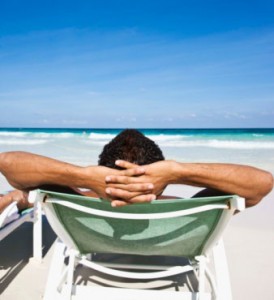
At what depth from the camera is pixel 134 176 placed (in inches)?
53.9

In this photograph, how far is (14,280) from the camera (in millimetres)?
2824

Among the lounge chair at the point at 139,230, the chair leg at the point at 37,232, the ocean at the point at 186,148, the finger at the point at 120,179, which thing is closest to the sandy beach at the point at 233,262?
the chair leg at the point at 37,232

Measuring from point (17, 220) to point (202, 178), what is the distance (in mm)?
1867

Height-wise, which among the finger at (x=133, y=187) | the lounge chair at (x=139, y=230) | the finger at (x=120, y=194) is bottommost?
the lounge chair at (x=139, y=230)

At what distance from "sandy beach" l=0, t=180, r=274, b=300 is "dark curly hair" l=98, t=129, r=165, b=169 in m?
1.40

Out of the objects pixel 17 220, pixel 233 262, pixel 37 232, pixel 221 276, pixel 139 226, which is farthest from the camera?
pixel 233 262

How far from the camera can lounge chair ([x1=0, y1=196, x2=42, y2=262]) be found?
2480mm

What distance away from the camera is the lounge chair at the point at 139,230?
5.09 ft

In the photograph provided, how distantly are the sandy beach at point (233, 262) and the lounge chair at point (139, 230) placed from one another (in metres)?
0.84

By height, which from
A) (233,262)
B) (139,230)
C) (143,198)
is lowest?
(233,262)

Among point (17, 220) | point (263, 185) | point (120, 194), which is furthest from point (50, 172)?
point (17, 220)

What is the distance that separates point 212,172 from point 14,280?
2.16m

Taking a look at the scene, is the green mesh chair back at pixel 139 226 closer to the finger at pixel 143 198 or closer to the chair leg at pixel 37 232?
the finger at pixel 143 198

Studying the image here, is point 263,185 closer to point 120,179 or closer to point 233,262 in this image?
point 120,179
